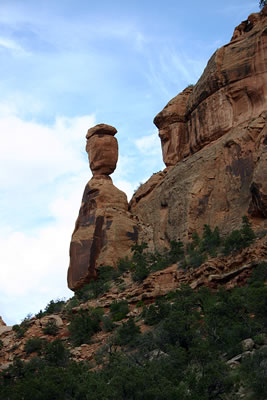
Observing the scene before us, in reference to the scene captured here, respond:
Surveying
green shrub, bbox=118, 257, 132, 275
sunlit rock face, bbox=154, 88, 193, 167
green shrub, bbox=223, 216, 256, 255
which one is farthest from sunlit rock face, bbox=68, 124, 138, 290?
green shrub, bbox=223, 216, 256, 255

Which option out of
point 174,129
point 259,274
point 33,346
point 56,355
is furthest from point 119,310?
point 174,129

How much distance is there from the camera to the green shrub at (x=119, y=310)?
33150 millimetres

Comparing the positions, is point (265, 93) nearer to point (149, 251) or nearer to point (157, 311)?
point (149, 251)

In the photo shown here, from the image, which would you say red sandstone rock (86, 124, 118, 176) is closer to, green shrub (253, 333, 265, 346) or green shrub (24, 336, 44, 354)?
green shrub (24, 336, 44, 354)

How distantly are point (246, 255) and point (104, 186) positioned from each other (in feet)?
58.9

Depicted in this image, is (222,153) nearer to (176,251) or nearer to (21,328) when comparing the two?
(176,251)

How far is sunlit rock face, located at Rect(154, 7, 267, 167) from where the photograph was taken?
40.8 metres

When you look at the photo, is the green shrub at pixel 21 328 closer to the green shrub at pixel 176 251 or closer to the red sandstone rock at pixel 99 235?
the red sandstone rock at pixel 99 235

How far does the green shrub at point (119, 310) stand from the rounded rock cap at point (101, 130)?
18.4m

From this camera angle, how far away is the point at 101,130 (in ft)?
165

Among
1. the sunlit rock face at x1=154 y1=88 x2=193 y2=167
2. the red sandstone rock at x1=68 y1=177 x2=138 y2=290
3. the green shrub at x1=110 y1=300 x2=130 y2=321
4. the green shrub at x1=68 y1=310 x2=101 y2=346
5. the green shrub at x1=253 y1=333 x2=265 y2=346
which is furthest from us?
the sunlit rock face at x1=154 y1=88 x2=193 y2=167

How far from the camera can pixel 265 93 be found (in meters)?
A: 40.2

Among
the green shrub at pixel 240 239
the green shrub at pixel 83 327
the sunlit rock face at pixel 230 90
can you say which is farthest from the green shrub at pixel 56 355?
the sunlit rock face at pixel 230 90

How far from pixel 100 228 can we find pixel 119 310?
11599 millimetres
